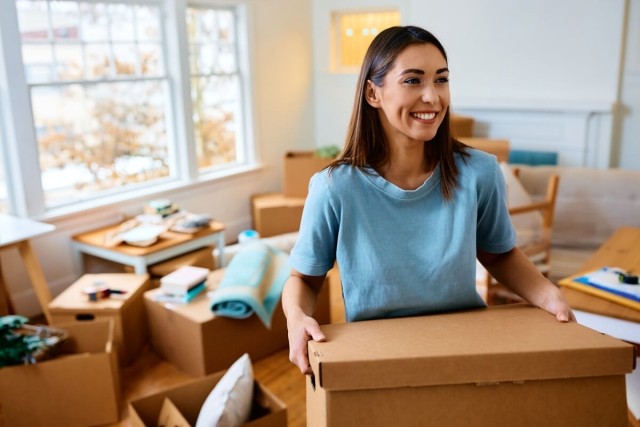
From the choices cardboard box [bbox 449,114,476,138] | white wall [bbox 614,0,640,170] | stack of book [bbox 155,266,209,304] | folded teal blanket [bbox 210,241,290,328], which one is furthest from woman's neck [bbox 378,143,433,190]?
white wall [bbox 614,0,640,170]

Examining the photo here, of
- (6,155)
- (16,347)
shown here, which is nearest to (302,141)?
(6,155)

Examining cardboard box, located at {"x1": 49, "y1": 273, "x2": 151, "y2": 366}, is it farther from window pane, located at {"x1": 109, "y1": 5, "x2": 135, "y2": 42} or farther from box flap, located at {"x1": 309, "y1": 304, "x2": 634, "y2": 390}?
box flap, located at {"x1": 309, "y1": 304, "x2": 634, "y2": 390}

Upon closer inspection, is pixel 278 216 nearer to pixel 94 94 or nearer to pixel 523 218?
pixel 94 94

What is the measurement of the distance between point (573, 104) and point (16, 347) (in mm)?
4058

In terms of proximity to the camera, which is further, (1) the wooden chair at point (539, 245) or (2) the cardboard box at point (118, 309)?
(1) the wooden chair at point (539, 245)

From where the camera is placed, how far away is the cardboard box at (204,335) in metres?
2.91

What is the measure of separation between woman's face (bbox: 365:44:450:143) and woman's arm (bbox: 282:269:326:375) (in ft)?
1.17

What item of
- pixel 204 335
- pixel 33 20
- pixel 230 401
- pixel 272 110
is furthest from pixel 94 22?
pixel 230 401

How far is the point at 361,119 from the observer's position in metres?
1.24

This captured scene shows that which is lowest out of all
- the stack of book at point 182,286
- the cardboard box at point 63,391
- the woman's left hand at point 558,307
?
the cardboard box at point 63,391

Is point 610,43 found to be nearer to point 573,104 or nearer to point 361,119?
point 573,104

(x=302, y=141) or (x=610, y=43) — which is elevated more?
(x=610, y=43)

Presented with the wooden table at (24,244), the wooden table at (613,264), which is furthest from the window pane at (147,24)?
the wooden table at (613,264)

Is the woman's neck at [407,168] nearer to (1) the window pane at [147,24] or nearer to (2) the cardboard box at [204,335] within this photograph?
(2) the cardboard box at [204,335]
